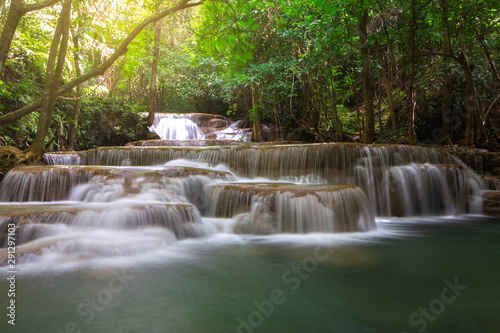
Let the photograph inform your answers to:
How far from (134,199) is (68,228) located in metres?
1.60

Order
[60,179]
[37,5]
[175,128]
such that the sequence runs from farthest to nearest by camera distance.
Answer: [175,128] < [60,179] < [37,5]

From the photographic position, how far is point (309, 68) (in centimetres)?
1077

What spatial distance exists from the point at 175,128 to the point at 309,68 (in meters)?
9.05

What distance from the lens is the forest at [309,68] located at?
8.24 meters

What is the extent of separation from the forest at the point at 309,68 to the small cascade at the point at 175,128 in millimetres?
1594

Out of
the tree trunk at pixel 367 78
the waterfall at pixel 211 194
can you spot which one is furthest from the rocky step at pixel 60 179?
the tree trunk at pixel 367 78

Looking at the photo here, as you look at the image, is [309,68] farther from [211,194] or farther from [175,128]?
[175,128]

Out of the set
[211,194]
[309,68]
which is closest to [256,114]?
[309,68]

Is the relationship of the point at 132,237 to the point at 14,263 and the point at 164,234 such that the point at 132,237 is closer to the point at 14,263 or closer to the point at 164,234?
the point at 164,234

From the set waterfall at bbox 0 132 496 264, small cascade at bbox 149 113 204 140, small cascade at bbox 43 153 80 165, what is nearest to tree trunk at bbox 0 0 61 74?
waterfall at bbox 0 132 496 264

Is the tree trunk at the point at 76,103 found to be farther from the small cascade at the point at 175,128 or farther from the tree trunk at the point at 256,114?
the tree trunk at the point at 256,114

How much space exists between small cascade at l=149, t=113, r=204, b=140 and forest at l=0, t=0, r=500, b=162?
1.59m

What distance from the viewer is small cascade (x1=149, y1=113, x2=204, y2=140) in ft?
55.9

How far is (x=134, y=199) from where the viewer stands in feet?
Answer: 18.8
